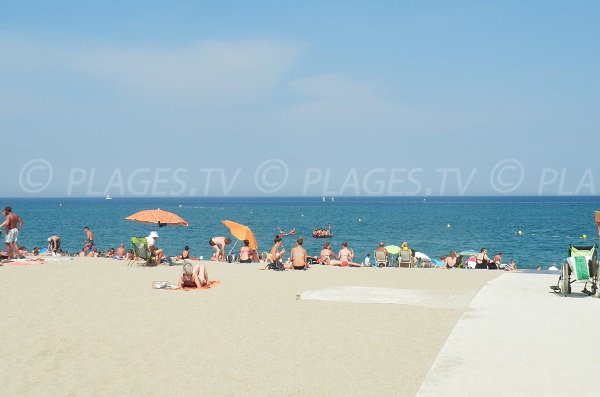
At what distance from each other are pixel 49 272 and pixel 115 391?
35.7 feet

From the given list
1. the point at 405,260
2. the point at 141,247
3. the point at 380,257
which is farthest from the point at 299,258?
the point at 405,260

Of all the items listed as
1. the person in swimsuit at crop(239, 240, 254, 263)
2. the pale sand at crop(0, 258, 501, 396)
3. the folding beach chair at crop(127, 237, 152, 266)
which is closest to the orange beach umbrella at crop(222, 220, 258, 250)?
the person in swimsuit at crop(239, 240, 254, 263)

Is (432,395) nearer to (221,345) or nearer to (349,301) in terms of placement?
(221,345)

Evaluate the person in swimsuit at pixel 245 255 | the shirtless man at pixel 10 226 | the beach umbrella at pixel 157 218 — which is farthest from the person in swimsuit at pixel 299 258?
the shirtless man at pixel 10 226

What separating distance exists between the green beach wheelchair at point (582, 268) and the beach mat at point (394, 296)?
6.11ft

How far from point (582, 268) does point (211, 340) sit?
25.6 ft

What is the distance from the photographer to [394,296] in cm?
1148

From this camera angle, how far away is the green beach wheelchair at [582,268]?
11.1 m

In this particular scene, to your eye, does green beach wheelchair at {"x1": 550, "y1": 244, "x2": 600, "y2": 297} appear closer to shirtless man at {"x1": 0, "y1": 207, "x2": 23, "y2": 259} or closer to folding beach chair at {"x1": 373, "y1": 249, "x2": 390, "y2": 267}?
folding beach chair at {"x1": 373, "y1": 249, "x2": 390, "y2": 267}

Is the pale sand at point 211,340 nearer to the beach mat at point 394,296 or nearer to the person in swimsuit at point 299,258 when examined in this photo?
the beach mat at point 394,296

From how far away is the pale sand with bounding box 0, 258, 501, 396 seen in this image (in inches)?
235

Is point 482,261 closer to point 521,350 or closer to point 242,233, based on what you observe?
point 242,233

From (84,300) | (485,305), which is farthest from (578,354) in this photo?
(84,300)

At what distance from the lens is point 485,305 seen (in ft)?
33.8
